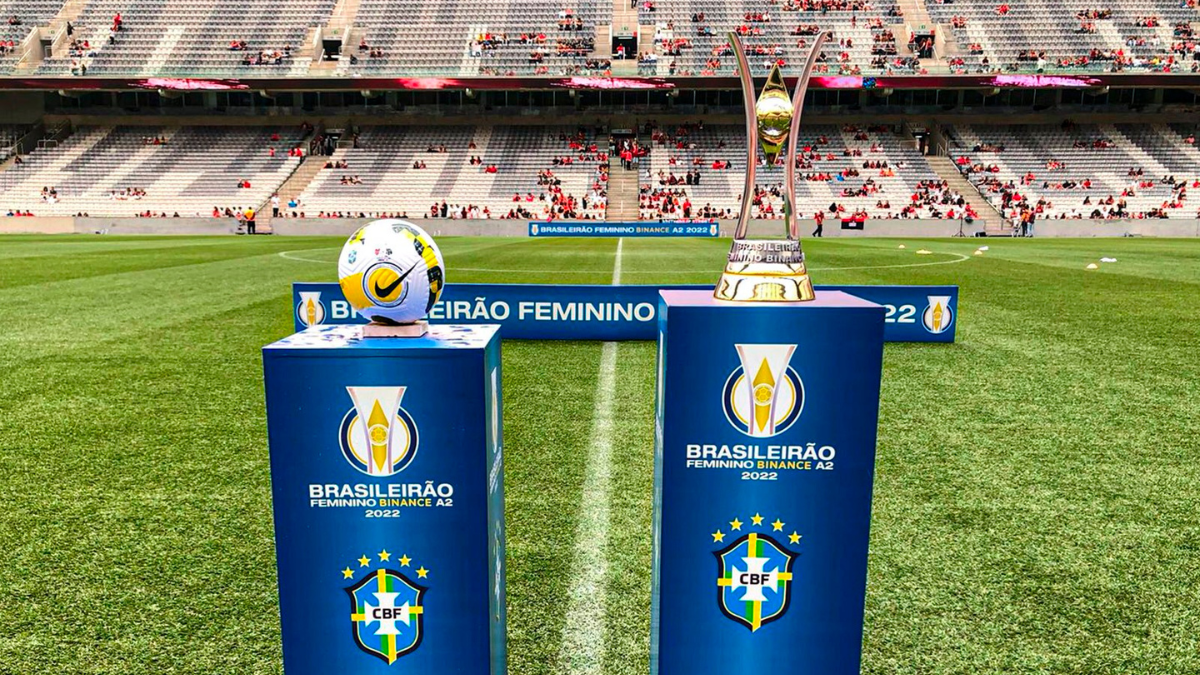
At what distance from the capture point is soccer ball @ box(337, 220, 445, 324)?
2137mm

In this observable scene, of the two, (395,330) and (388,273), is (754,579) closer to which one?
(395,330)

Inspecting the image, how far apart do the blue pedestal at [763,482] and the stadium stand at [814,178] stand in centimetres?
3048

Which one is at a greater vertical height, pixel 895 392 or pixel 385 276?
pixel 385 276

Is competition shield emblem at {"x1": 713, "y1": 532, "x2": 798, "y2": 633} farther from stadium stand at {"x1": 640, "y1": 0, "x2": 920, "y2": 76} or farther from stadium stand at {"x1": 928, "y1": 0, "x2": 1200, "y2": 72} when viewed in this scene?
stadium stand at {"x1": 928, "y1": 0, "x2": 1200, "y2": 72}

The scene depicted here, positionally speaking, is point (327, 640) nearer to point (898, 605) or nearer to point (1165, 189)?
point (898, 605)

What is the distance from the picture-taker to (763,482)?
7.30 feet

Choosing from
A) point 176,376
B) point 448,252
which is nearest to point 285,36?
point 448,252

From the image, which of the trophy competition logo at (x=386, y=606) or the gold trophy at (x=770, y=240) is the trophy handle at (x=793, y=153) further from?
the trophy competition logo at (x=386, y=606)

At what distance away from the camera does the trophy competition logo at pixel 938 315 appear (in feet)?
24.2

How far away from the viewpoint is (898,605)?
2875 millimetres

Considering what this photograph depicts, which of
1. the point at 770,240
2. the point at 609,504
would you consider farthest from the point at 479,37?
the point at 770,240

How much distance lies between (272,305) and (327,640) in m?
8.54

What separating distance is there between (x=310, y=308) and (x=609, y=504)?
4.19m

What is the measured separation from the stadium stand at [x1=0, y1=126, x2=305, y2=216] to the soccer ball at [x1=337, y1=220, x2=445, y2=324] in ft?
127
